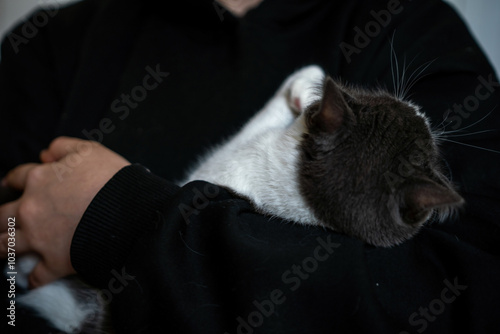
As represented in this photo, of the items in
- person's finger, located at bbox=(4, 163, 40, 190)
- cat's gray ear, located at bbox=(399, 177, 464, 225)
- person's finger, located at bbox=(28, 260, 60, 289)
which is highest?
person's finger, located at bbox=(4, 163, 40, 190)

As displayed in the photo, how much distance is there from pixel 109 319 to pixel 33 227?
0.30 meters

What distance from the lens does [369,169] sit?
83 cm

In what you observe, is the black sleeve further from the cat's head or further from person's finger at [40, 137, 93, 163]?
person's finger at [40, 137, 93, 163]

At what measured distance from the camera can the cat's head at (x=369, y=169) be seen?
0.82 m

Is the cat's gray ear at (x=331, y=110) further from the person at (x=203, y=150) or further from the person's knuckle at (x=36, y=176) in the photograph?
the person's knuckle at (x=36, y=176)

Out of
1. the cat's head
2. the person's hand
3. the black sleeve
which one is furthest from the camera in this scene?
the person's hand

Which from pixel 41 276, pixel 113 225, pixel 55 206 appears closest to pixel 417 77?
pixel 113 225

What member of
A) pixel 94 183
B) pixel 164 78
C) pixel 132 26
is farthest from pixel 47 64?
pixel 94 183

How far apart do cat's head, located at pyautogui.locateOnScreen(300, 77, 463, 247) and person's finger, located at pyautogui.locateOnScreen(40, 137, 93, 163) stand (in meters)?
0.61

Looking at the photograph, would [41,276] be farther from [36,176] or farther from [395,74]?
[395,74]

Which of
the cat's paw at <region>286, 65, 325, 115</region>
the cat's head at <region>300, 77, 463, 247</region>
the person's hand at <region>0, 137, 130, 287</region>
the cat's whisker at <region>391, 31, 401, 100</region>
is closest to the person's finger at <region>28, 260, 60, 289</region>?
the person's hand at <region>0, 137, 130, 287</region>

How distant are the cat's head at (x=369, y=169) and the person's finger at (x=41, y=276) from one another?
672 mm

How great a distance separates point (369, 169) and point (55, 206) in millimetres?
750

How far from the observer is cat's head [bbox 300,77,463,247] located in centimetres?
82
